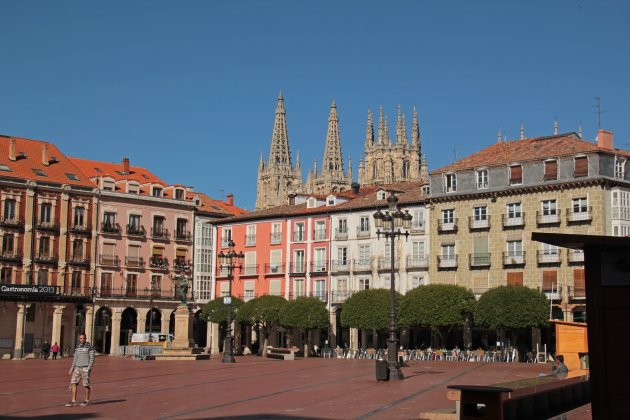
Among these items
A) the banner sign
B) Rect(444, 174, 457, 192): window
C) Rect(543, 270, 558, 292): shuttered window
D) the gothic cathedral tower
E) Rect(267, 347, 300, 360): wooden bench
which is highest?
the gothic cathedral tower

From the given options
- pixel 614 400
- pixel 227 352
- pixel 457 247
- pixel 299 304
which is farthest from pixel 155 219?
pixel 614 400

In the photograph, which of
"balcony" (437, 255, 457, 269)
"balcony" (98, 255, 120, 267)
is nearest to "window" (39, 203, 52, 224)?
"balcony" (98, 255, 120, 267)

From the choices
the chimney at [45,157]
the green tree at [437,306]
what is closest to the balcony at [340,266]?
the green tree at [437,306]

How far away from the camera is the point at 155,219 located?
8450cm

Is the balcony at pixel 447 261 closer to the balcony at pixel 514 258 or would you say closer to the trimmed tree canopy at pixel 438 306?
the balcony at pixel 514 258

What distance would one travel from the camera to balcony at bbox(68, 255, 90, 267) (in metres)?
76.8

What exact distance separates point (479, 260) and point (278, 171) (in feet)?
422

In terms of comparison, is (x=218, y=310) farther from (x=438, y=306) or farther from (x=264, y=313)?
(x=438, y=306)

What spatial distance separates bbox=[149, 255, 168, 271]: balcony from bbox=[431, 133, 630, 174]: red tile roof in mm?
27170

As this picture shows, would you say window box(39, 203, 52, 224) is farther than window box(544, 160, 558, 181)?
Yes

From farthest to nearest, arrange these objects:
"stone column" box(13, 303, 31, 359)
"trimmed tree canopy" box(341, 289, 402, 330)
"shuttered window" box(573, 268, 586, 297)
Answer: "stone column" box(13, 303, 31, 359) → "trimmed tree canopy" box(341, 289, 402, 330) → "shuttered window" box(573, 268, 586, 297)

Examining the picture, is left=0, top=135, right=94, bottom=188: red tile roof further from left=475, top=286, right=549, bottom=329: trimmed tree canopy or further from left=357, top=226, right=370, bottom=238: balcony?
left=475, top=286, right=549, bottom=329: trimmed tree canopy

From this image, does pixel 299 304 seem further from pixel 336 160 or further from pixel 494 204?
pixel 336 160

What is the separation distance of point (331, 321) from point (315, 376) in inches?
1416
